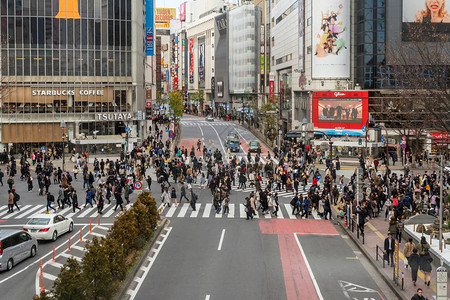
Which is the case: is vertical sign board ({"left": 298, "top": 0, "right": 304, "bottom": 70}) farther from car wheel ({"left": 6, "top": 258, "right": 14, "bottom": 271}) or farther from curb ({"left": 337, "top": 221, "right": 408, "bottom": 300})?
car wheel ({"left": 6, "top": 258, "right": 14, "bottom": 271})

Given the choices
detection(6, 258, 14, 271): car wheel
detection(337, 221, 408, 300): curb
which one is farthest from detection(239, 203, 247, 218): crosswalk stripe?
detection(6, 258, 14, 271): car wheel

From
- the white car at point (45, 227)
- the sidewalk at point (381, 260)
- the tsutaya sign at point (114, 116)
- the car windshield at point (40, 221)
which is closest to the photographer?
the sidewalk at point (381, 260)

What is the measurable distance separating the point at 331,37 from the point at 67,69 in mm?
36232

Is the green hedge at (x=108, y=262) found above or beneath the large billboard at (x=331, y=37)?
beneath

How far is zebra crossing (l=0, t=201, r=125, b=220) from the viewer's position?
3575 cm

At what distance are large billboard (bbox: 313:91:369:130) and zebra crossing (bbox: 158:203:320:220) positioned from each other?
150 ft

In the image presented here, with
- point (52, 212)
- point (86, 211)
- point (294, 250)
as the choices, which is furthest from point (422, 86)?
point (52, 212)

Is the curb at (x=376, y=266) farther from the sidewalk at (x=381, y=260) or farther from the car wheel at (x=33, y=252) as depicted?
the car wheel at (x=33, y=252)

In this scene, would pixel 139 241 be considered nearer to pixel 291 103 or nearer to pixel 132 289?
pixel 132 289

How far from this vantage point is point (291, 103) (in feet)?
338

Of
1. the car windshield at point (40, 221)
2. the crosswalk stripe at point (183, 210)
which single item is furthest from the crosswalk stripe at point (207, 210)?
the car windshield at point (40, 221)

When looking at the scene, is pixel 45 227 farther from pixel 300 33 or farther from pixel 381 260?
pixel 300 33

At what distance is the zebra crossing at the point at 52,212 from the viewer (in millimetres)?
35750

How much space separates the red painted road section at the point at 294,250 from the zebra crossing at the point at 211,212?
5.56 feet
